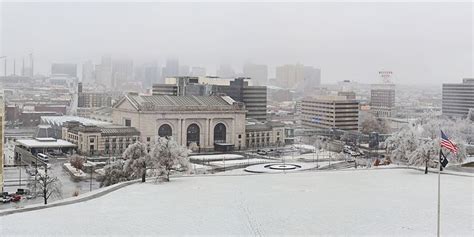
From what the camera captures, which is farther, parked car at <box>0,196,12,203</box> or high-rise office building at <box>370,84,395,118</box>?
high-rise office building at <box>370,84,395,118</box>

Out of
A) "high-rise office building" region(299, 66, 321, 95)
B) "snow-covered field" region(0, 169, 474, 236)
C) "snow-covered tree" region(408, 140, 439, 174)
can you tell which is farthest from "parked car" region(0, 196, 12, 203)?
"high-rise office building" region(299, 66, 321, 95)

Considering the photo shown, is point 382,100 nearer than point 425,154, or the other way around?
point 425,154

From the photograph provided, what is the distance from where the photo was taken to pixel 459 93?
76.3 m

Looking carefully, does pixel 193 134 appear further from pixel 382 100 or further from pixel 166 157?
pixel 382 100

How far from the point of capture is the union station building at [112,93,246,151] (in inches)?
1876

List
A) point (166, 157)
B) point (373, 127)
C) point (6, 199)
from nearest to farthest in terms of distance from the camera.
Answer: point (166, 157) → point (6, 199) → point (373, 127)

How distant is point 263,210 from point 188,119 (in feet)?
112

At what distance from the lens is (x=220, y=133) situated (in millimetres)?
51125

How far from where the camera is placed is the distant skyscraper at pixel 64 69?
161000mm

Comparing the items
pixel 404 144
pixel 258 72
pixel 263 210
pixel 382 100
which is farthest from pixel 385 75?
pixel 263 210

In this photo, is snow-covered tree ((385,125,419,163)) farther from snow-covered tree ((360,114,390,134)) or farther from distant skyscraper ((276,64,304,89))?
distant skyscraper ((276,64,304,89))

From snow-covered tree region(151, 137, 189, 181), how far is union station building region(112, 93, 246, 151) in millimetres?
25911

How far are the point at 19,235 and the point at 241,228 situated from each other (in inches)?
184

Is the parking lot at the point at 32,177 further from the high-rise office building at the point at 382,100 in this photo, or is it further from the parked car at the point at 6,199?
the high-rise office building at the point at 382,100
